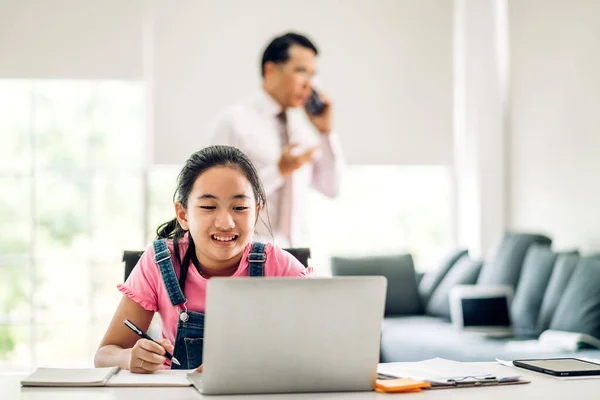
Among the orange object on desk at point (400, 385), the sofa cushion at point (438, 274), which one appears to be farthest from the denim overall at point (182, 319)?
the sofa cushion at point (438, 274)

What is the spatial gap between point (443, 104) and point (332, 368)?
5.04 meters

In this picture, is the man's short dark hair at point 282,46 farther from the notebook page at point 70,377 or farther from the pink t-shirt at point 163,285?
the notebook page at point 70,377

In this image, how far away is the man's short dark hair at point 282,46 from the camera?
6.16m

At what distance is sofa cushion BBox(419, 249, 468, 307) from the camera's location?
5.82 meters

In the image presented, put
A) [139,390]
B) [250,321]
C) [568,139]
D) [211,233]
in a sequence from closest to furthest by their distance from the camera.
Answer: [250,321]
[139,390]
[211,233]
[568,139]

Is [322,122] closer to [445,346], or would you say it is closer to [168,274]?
[445,346]

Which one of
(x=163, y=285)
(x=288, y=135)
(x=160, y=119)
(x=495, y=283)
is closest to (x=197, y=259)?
(x=163, y=285)

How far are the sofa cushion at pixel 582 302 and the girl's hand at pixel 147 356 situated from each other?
2553mm

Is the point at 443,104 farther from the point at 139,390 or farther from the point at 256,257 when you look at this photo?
the point at 139,390

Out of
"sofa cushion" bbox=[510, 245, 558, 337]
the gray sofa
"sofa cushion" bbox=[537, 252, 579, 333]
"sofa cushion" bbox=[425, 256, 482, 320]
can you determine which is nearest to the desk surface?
the gray sofa

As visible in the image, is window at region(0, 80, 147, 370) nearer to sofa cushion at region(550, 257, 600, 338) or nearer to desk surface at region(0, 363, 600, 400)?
sofa cushion at region(550, 257, 600, 338)

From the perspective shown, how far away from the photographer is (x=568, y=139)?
503 cm

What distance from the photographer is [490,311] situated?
461 centimetres

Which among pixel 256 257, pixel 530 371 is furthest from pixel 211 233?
pixel 530 371
